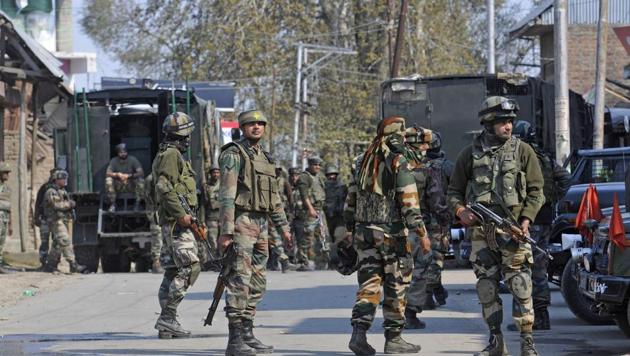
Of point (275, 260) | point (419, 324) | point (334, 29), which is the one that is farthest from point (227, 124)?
point (419, 324)

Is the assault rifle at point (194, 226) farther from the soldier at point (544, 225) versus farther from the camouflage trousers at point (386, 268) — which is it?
the soldier at point (544, 225)

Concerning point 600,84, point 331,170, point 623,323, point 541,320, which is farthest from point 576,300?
point 600,84

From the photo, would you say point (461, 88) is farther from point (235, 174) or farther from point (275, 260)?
point (235, 174)

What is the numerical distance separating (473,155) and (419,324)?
2.72m

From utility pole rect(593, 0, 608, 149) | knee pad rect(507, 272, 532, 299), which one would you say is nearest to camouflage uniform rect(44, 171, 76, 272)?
utility pole rect(593, 0, 608, 149)

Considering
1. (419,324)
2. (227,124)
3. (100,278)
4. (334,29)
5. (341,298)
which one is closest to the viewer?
(419,324)

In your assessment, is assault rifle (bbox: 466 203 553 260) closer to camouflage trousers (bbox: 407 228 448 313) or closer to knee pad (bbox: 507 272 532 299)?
knee pad (bbox: 507 272 532 299)

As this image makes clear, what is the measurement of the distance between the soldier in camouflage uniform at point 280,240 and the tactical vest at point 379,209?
10.1 metres

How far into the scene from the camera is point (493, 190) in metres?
9.34

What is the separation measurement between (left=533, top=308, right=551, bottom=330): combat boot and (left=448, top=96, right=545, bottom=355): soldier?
227cm

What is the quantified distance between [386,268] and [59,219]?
40.5 ft

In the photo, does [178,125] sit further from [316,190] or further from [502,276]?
[316,190]

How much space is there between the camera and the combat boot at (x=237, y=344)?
31.6 feet

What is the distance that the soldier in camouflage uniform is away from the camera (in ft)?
69.5
